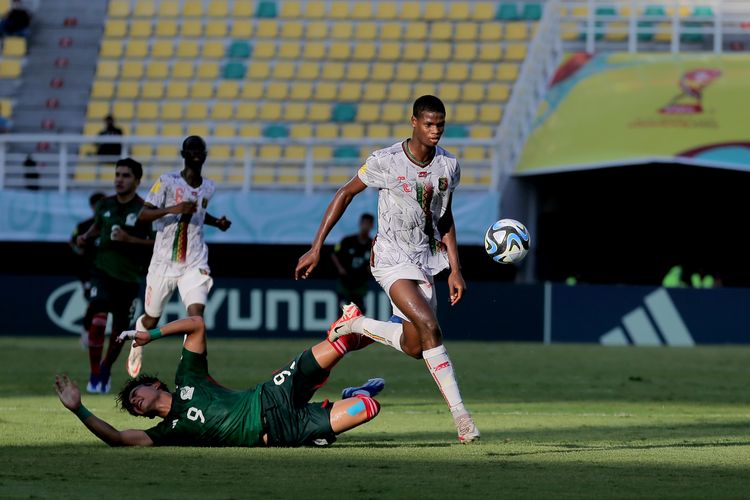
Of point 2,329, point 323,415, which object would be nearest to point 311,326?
point 2,329

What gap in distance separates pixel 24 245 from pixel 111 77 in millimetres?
6010

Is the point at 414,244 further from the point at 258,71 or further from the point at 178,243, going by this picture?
the point at 258,71

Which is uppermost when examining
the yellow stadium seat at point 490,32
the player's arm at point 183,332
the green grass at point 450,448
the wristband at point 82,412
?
the yellow stadium seat at point 490,32

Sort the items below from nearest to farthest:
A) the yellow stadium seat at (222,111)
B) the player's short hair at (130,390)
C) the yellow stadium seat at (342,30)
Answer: the player's short hair at (130,390) < the yellow stadium seat at (222,111) < the yellow stadium seat at (342,30)

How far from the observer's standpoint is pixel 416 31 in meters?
30.6

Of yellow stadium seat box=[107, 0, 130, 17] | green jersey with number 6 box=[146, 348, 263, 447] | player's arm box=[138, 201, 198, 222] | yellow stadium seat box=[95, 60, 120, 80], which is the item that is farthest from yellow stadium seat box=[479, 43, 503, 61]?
green jersey with number 6 box=[146, 348, 263, 447]

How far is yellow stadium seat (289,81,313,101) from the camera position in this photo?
1161 inches

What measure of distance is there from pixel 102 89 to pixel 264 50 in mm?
3455

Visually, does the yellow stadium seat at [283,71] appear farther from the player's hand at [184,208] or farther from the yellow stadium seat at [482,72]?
the player's hand at [184,208]

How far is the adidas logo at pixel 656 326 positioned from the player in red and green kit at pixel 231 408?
14950mm

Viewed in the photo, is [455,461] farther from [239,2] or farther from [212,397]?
[239,2]

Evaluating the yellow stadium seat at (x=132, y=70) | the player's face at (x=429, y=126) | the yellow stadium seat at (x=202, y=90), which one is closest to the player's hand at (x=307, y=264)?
the player's face at (x=429, y=126)

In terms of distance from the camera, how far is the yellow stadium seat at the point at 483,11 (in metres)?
30.6

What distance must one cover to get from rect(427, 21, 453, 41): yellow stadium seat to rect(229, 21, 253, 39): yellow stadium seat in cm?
387
